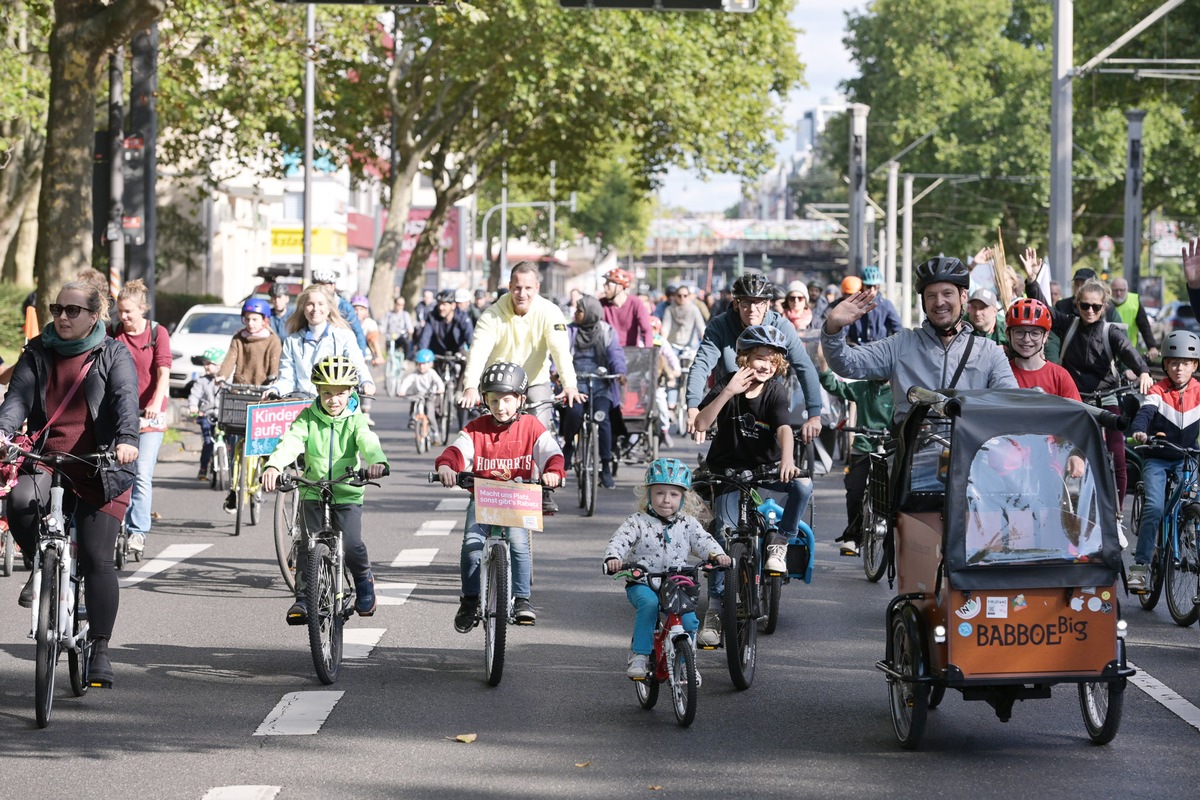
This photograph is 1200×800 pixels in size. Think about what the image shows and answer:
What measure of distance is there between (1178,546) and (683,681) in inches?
159

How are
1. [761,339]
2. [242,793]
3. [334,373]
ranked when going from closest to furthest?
1. [242,793]
2. [334,373]
3. [761,339]

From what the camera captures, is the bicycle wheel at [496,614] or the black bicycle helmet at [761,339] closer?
the bicycle wheel at [496,614]

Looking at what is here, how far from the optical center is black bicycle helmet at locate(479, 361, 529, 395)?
8820 mm

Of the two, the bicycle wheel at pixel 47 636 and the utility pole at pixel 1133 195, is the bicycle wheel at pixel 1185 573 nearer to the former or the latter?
the bicycle wheel at pixel 47 636

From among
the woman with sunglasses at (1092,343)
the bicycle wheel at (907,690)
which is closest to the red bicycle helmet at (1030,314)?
the woman with sunglasses at (1092,343)

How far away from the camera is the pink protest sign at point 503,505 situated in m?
8.62

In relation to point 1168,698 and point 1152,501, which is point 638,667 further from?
point 1152,501

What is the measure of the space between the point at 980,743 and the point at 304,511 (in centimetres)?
340

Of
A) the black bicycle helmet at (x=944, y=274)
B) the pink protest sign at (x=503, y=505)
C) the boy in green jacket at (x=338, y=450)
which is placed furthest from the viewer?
the boy in green jacket at (x=338, y=450)

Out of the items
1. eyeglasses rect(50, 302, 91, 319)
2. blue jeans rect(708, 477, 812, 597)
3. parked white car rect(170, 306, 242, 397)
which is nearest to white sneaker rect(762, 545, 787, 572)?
blue jeans rect(708, 477, 812, 597)

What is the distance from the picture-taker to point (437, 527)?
14.7m

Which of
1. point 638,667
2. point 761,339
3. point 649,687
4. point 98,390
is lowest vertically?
point 649,687

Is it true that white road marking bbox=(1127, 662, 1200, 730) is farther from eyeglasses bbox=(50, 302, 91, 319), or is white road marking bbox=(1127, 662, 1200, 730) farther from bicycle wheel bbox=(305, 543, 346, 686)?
eyeglasses bbox=(50, 302, 91, 319)

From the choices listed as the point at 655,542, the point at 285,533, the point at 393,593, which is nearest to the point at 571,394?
the point at 393,593
